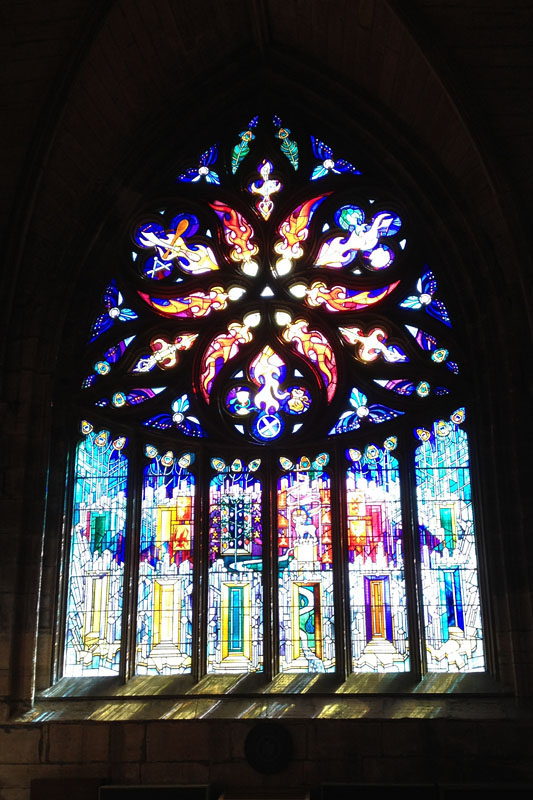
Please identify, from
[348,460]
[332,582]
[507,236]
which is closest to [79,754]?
[332,582]

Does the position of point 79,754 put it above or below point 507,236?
below

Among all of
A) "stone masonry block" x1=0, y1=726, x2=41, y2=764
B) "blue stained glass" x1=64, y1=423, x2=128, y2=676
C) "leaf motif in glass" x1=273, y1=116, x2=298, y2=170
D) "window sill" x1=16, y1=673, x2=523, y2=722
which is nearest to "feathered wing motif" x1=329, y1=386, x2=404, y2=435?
"blue stained glass" x1=64, y1=423, x2=128, y2=676

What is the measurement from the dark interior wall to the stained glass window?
0.95 feet

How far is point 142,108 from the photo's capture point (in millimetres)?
9656

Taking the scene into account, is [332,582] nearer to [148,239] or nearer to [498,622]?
[498,622]

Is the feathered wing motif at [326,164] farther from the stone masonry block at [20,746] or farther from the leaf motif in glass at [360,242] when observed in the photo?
the stone masonry block at [20,746]

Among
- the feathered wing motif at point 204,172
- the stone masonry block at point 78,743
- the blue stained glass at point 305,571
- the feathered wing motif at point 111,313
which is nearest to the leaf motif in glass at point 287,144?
the feathered wing motif at point 204,172

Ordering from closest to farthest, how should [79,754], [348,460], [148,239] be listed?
[79,754] → [348,460] → [148,239]

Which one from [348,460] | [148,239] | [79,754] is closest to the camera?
[79,754]

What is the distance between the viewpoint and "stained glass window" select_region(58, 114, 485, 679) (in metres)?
8.60

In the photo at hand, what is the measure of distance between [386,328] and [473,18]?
2809 mm

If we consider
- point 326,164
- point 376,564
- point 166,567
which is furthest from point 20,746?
point 326,164

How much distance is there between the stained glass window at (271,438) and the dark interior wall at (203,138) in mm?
290

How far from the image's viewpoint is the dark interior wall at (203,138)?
26.8 ft
